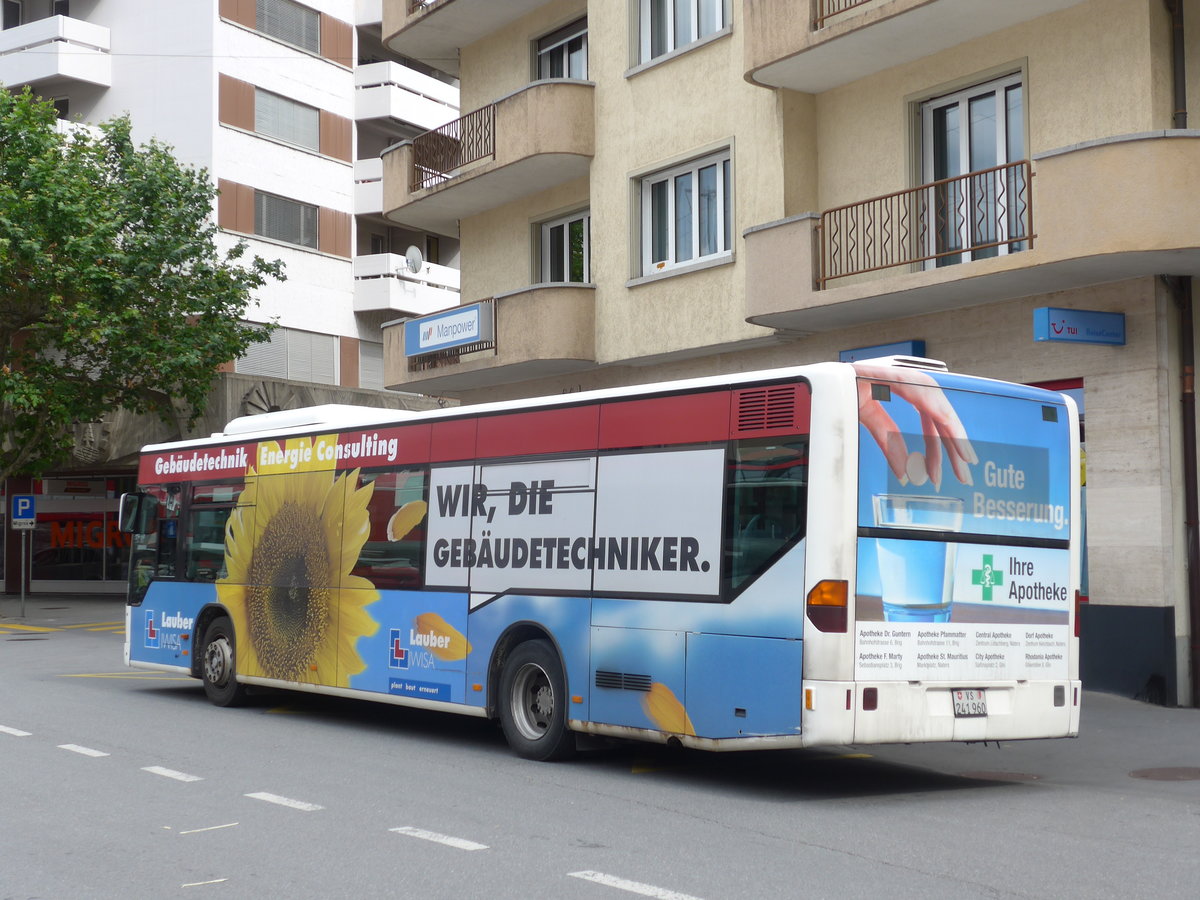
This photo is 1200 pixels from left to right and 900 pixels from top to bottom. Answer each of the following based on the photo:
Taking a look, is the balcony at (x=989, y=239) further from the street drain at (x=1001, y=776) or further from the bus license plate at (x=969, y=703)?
the bus license plate at (x=969, y=703)

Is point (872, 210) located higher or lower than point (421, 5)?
lower

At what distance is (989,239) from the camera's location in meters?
15.9

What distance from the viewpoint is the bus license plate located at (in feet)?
30.6

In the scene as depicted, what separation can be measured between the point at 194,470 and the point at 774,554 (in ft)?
28.3

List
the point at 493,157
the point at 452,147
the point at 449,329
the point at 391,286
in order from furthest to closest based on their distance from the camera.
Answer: the point at 391,286, the point at 452,147, the point at 449,329, the point at 493,157

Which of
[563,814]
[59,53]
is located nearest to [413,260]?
[59,53]

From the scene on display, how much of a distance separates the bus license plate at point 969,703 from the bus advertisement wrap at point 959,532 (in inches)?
4.5

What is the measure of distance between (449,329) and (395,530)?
34.9 feet

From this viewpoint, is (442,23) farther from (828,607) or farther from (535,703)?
(828,607)

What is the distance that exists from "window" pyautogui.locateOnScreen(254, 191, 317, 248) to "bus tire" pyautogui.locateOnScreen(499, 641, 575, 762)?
30443 millimetres

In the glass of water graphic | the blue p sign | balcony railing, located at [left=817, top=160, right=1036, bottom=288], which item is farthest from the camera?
the blue p sign

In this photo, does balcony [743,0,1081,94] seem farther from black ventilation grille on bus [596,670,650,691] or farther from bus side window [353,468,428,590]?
black ventilation grille on bus [596,670,650,691]

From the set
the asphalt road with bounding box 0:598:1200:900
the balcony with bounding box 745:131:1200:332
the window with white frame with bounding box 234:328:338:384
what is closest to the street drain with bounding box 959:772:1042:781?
the asphalt road with bounding box 0:598:1200:900

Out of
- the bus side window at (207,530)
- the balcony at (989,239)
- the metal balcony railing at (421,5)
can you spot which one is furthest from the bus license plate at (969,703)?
the metal balcony railing at (421,5)
